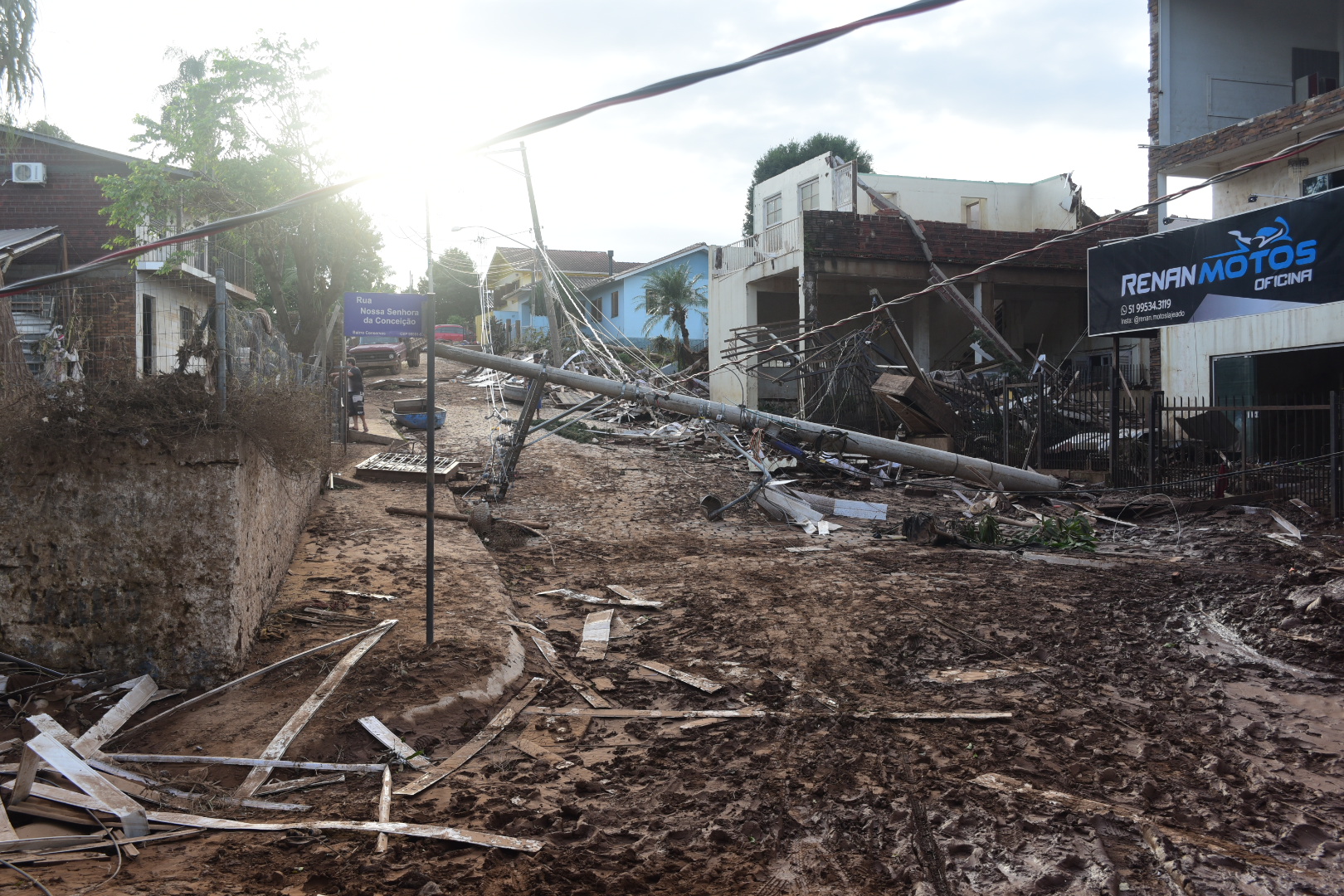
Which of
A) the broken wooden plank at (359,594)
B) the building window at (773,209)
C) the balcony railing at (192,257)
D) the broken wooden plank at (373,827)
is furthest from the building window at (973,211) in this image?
the broken wooden plank at (373,827)

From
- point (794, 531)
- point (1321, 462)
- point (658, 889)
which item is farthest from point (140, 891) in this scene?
point (1321, 462)

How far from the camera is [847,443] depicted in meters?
15.0

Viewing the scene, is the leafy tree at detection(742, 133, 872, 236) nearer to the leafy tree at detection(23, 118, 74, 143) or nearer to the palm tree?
the palm tree

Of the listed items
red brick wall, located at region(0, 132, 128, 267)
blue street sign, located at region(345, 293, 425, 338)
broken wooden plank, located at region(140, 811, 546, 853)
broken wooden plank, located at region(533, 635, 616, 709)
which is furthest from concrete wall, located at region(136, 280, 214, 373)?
red brick wall, located at region(0, 132, 128, 267)

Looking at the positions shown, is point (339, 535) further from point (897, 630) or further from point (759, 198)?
point (759, 198)

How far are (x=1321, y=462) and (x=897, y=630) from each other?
A: 9082 mm

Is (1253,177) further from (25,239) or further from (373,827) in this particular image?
(25,239)

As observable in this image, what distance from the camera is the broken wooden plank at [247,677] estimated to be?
17.2 feet

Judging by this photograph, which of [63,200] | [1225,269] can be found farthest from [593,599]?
[63,200]

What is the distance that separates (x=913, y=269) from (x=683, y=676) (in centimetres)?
2176

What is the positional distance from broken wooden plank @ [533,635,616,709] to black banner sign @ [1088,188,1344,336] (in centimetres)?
1435

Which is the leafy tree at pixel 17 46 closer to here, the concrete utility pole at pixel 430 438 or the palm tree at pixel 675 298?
the concrete utility pole at pixel 430 438

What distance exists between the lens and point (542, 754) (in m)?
5.09

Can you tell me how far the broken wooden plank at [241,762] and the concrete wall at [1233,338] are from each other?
16998 mm
